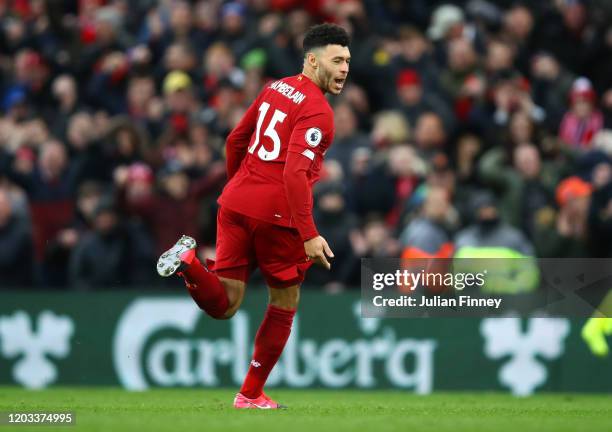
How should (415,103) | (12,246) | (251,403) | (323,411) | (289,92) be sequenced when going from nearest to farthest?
(289,92) < (251,403) < (323,411) < (12,246) < (415,103)

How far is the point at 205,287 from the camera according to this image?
352 inches

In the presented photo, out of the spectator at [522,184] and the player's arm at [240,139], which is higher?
the player's arm at [240,139]

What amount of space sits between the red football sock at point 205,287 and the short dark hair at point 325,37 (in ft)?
5.46

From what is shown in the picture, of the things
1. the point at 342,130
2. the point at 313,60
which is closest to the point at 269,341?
the point at 313,60

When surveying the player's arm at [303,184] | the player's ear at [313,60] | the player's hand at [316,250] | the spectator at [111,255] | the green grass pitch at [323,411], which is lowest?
the green grass pitch at [323,411]

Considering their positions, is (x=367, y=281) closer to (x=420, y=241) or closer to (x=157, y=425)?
(x=420, y=241)

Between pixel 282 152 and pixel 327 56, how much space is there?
2.34 ft

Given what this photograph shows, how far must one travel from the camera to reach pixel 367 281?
531 inches

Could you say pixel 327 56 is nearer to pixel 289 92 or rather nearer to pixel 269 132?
pixel 289 92

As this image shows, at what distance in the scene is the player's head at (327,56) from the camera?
30.0ft

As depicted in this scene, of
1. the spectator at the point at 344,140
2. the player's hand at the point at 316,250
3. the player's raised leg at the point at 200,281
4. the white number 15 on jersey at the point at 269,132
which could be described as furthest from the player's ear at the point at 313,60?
the spectator at the point at 344,140

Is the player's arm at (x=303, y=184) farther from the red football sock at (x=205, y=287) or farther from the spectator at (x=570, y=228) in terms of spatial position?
the spectator at (x=570, y=228)

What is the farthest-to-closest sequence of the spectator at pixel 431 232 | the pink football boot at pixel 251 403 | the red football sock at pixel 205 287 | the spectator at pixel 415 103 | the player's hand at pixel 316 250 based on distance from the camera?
the spectator at pixel 415 103
the spectator at pixel 431 232
the pink football boot at pixel 251 403
the red football sock at pixel 205 287
the player's hand at pixel 316 250

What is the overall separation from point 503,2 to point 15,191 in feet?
23.1
